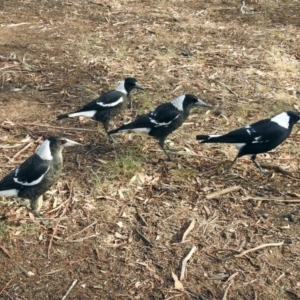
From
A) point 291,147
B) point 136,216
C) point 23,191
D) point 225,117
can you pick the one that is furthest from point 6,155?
point 291,147

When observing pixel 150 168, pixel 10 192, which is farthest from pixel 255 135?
pixel 10 192

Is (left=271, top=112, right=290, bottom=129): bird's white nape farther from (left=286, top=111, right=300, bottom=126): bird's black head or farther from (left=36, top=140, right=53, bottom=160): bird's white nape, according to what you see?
(left=36, top=140, right=53, bottom=160): bird's white nape

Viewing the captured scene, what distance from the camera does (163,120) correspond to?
5375 millimetres

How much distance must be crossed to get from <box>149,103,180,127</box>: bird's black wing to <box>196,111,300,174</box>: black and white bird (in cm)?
35

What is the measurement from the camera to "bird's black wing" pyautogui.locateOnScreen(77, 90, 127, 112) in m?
5.67

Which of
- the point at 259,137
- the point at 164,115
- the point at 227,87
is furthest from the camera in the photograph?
the point at 227,87

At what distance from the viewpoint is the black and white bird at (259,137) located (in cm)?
514

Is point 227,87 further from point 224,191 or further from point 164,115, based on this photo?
point 224,191

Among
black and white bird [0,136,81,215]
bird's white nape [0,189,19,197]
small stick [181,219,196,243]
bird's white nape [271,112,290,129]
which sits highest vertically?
black and white bird [0,136,81,215]

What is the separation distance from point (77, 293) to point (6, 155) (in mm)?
2040

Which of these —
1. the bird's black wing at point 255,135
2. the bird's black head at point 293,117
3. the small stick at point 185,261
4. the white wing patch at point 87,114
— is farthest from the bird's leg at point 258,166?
the white wing patch at point 87,114

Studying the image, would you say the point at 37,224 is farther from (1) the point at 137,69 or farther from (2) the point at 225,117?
(1) the point at 137,69

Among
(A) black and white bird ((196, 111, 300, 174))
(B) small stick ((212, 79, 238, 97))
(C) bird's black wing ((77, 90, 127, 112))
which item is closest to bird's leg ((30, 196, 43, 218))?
(C) bird's black wing ((77, 90, 127, 112))

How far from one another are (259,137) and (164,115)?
0.97 meters
